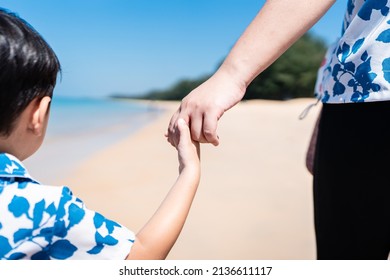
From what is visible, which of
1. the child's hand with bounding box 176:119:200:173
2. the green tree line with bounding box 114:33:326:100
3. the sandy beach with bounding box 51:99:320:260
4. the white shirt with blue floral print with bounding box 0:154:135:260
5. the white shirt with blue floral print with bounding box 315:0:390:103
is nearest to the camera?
the white shirt with blue floral print with bounding box 0:154:135:260

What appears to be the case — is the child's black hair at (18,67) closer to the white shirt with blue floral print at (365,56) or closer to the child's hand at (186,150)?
the child's hand at (186,150)

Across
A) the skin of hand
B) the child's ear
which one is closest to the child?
the child's ear

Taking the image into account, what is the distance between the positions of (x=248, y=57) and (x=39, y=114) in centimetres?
51

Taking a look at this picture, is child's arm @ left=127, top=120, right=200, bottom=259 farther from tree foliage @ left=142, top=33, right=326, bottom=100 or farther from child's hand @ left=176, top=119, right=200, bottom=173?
tree foliage @ left=142, top=33, right=326, bottom=100

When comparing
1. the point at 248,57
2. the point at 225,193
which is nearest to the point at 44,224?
the point at 248,57

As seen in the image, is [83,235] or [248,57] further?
[248,57]

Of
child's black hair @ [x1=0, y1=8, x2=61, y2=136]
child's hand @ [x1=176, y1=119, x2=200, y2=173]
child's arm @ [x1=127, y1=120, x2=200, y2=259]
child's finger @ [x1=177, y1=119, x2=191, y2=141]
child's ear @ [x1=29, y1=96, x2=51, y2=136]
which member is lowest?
child's arm @ [x1=127, y1=120, x2=200, y2=259]

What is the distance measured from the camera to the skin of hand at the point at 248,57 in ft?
3.61

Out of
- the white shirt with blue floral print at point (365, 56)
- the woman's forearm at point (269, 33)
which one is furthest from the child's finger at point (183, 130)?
the white shirt with blue floral print at point (365, 56)

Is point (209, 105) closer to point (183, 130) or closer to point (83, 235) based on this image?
point (183, 130)

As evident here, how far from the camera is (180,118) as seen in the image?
1160 millimetres

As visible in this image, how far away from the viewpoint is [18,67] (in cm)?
98

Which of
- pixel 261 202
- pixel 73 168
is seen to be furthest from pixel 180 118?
pixel 73 168

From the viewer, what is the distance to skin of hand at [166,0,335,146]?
110cm
